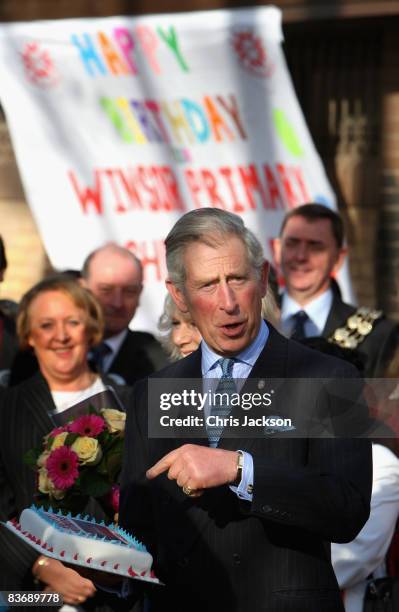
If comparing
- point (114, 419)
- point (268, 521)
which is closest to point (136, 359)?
point (114, 419)

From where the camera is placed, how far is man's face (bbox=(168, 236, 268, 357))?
3.00 metres

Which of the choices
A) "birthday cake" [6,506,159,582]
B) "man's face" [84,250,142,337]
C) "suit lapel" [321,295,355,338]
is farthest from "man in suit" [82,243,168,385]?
"birthday cake" [6,506,159,582]

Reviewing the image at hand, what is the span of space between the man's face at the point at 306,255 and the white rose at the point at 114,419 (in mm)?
1987

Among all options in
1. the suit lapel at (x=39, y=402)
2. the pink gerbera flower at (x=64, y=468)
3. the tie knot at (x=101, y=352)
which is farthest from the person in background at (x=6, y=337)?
the pink gerbera flower at (x=64, y=468)

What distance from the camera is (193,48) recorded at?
288 inches

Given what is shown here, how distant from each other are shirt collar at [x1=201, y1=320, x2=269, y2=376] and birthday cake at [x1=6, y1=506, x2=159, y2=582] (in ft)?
1.56

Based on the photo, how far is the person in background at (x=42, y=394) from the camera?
437 centimetres

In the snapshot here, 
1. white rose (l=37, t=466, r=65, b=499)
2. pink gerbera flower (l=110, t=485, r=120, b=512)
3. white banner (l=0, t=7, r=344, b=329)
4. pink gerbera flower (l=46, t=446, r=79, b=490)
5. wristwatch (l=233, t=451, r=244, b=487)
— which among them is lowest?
pink gerbera flower (l=110, t=485, r=120, b=512)

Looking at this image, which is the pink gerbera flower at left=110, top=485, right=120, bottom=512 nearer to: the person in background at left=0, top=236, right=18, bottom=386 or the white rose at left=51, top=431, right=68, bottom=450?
the white rose at left=51, top=431, right=68, bottom=450

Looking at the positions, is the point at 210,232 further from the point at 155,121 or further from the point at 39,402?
the point at 155,121

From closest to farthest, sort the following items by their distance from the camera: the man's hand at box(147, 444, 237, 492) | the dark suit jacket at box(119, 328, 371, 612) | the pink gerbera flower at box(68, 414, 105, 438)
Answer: the man's hand at box(147, 444, 237, 492), the dark suit jacket at box(119, 328, 371, 612), the pink gerbera flower at box(68, 414, 105, 438)

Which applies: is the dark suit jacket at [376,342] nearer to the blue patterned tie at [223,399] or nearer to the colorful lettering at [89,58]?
the blue patterned tie at [223,399]

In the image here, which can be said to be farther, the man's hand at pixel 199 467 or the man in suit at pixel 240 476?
the man in suit at pixel 240 476

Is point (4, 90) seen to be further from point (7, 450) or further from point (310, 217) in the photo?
point (7, 450)
